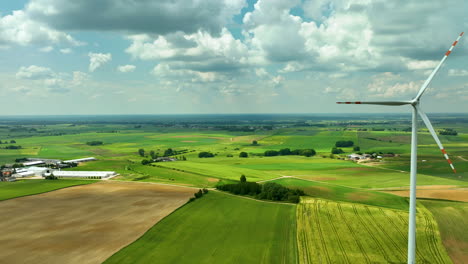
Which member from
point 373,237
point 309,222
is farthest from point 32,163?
point 373,237

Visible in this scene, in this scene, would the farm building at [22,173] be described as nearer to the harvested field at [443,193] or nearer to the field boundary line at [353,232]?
the field boundary line at [353,232]

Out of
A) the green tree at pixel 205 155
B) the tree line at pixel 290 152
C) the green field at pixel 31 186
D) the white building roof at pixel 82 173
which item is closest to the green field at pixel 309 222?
the green field at pixel 31 186

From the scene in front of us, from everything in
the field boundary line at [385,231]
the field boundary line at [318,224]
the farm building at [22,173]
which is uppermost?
the field boundary line at [385,231]

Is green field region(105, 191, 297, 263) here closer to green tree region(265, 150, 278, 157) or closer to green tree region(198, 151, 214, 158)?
green tree region(198, 151, 214, 158)

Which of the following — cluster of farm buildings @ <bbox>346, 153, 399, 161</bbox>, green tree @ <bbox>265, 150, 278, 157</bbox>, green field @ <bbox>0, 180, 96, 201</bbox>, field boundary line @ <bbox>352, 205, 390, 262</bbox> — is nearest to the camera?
field boundary line @ <bbox>352, 205, 390, 262</bbox>

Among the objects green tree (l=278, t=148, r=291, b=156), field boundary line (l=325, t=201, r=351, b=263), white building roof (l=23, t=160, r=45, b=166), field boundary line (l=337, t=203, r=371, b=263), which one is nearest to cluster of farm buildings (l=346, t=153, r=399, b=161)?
green tree (l=278, t=148, r=291, b=156)

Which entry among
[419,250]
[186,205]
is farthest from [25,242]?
[419,250]
